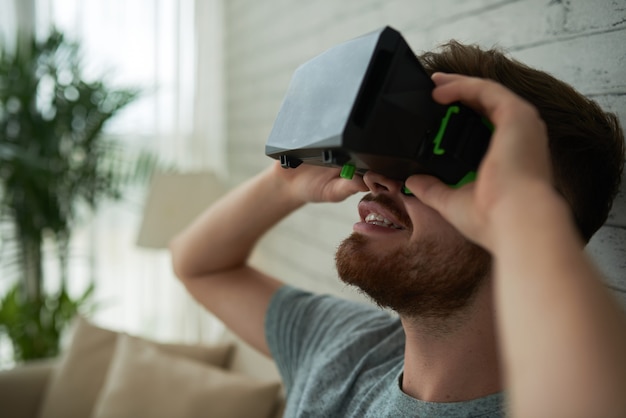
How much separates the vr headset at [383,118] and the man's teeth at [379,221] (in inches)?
9.3

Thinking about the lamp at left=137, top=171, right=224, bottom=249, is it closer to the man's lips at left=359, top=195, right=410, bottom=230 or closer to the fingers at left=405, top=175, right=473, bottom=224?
the man's lips at left=359, top=195, right=410, bottom=230

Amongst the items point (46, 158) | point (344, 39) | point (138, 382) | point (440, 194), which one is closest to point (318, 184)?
point (440, 194)

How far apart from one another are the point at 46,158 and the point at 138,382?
50.4 inches

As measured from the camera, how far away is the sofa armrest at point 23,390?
2.15 metres

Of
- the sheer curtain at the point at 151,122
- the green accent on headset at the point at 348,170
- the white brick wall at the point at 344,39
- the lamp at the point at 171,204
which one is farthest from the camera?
the sheer curtain at the point at 151,122

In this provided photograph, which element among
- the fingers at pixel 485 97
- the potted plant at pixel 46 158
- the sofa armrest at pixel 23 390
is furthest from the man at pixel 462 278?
the potted plant at pixel 46 158

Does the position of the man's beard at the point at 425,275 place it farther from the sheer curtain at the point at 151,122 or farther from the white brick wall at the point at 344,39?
the sheer curtain at the point at 151,122

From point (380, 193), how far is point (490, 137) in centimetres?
30

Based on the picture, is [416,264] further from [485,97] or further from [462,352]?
[485,97]

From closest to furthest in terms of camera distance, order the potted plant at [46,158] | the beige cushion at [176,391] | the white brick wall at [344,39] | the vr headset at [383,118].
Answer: the vr headset at [383,118]
the white brick wall at [344,39]
the beige cushion at [176,391]
the potted plant at [46,158]

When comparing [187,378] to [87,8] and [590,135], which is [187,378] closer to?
[590,135]

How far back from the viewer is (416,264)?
91 centimetres

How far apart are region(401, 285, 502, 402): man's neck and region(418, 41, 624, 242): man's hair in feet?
0.67

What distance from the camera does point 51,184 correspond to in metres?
2.69
